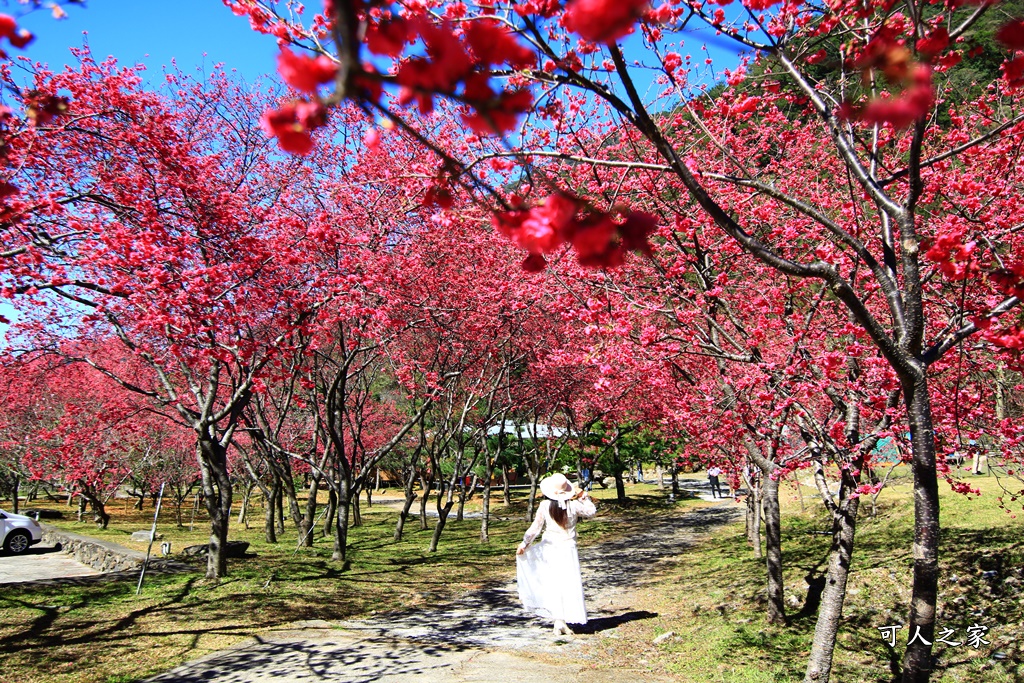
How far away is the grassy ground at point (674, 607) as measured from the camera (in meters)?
5.94

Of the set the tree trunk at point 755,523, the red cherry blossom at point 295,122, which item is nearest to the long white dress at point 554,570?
the tree trunk at point 755,523

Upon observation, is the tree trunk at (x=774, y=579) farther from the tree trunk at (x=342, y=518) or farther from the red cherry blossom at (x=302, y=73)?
the tree trunk at (x=342, y=518)

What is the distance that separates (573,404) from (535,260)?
1657 centimetres

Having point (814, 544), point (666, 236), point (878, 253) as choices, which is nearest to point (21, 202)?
point (666, 236)

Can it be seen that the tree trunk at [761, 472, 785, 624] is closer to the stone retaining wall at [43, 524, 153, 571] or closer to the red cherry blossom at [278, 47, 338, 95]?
the red cherry blossom at [278, 47, 338, 95]

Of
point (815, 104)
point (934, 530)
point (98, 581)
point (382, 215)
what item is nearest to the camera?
point (934, 530)

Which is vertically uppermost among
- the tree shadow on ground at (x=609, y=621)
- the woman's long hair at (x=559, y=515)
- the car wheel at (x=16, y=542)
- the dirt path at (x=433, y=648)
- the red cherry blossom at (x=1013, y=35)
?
the red cherry blossom at (x=1013, y=35)

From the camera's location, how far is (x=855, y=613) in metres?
7.17

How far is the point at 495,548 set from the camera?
1508 cm

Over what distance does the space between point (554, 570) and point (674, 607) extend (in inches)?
90.3

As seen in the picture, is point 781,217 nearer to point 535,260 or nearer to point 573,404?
point 535,260

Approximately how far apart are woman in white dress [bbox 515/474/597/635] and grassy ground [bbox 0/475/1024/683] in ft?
1.73

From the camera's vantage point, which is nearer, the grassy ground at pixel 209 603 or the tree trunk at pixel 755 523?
the grassy ground at pixel 209 603

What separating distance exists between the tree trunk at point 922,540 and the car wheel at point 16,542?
1828cm
